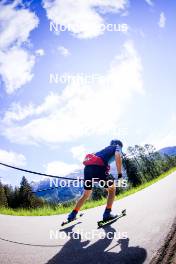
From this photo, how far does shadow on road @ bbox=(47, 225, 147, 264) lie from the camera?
9.93 feet

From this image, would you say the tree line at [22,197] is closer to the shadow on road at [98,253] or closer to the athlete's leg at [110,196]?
the athlete's leg at [110,196]

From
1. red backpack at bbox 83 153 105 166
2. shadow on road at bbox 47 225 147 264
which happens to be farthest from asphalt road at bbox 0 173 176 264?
red backpack at bbox 83 153 105 166

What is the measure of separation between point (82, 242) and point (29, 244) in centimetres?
88

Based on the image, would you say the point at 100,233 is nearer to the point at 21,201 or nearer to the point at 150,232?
the point at 150,232

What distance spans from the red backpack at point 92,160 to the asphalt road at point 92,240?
1.09 m

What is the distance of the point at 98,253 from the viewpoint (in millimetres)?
3418

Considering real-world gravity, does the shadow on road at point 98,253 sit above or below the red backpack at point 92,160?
below

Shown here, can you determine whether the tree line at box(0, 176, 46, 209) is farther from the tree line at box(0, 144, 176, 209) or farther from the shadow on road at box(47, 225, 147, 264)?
the shadow on road at box(47, 225, 147, 264)

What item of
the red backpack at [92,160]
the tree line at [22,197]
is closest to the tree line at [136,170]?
the tree line at [22,197]

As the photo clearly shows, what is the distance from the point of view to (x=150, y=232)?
3.71m

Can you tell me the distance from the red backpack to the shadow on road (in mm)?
1606

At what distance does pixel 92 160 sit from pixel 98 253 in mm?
2350

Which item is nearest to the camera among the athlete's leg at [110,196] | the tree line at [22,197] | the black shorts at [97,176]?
the athlete's leg at [110,196]

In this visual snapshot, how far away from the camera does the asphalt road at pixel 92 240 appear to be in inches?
128
